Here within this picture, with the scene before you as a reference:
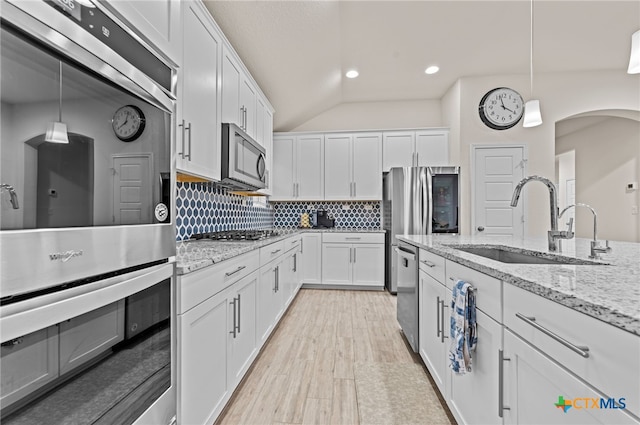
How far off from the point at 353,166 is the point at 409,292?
8.67 ft

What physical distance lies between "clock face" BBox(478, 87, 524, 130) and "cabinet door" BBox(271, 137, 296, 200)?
288 centimetres

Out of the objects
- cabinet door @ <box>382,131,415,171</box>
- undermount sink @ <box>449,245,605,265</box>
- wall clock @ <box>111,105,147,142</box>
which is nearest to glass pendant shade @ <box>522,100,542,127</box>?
undermount sink @ <box>449,245,605,265</box>

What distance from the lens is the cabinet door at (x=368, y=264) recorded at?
4.25 metres

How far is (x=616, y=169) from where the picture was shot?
518cm

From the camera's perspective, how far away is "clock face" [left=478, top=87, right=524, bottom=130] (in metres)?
4.16

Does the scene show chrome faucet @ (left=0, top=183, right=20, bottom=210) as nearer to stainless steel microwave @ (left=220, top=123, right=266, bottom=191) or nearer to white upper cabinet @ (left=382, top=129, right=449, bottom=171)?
stainless steel microwave @ (left=220, top=123, right=266, bottom=191)

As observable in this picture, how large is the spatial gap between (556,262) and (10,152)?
6.54ft

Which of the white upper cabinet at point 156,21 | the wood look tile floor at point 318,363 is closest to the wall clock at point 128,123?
the white upper cabinet at point 156,21

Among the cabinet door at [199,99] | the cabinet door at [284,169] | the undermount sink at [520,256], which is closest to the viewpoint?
the undermount sink at [520,256]

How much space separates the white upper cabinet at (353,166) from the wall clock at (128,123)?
12.2 feet

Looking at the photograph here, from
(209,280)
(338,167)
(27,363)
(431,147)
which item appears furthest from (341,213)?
(27,363)

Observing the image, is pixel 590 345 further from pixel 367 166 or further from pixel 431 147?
pixel 431 147

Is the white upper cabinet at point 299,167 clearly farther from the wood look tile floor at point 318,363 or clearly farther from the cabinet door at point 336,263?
the wood look tile floor at point 318,363

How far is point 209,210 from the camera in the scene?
268 centimetres
